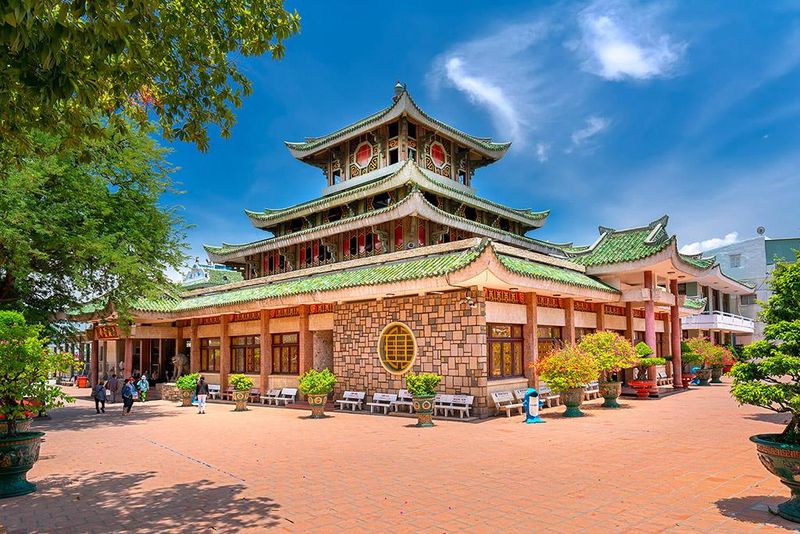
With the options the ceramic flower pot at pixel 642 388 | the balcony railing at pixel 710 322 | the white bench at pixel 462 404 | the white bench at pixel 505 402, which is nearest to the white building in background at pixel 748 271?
the balcony railing at pixel 710 322

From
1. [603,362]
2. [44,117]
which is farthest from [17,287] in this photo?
[603,362]

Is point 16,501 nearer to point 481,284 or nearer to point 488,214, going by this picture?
point 481,284

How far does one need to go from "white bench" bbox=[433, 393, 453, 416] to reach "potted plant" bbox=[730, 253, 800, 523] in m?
8.92

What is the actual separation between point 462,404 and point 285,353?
900cm

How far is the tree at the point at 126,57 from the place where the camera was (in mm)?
4793

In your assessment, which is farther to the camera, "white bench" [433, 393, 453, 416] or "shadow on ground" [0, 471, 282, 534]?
"white bench" [433, 393, 453, 416]

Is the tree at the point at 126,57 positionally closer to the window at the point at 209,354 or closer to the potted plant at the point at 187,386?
the potted plant at the point at 187,386

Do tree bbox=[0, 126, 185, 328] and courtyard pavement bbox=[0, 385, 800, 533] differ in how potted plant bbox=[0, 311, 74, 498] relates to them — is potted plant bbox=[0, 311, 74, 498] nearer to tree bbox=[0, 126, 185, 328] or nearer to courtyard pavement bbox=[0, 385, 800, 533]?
courtyard pavement bbox=[0, 385, 800, 533]

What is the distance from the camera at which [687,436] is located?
36.8ft

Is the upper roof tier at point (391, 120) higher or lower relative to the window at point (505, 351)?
higher

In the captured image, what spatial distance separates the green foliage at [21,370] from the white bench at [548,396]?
13118 millimetres

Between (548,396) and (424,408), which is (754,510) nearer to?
(424,408)

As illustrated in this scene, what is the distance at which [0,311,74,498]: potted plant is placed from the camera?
7.89 meters

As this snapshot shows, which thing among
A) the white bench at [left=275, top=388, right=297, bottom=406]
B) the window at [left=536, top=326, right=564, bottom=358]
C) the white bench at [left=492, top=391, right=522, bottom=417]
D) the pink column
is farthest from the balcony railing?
the white bench at [left=275, top=388, right=297, bottom=406]
